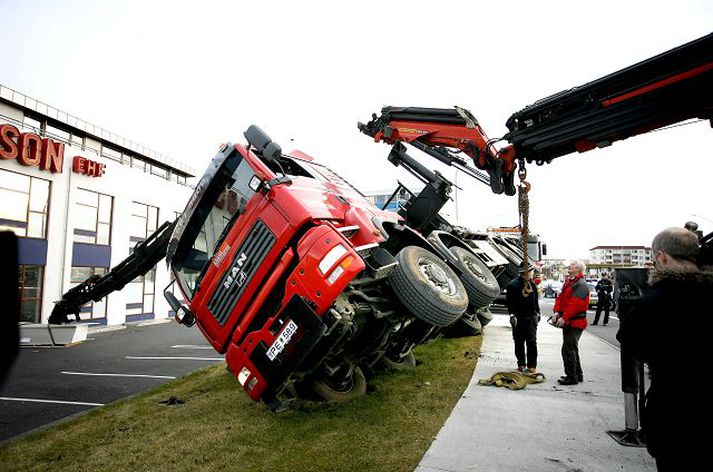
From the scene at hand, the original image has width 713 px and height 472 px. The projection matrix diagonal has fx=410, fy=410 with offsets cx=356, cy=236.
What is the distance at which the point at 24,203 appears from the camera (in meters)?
14.5

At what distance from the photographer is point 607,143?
4.09m

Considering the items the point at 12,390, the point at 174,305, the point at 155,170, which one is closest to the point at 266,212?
the point at 174,305

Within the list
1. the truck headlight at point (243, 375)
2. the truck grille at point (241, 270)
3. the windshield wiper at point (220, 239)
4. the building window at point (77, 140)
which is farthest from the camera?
the building window at point (77, 140)

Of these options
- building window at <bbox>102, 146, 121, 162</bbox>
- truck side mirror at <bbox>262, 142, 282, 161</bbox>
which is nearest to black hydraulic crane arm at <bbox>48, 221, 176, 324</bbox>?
truck side mirror at <bbox>262, 142, 282, 161</bbox>

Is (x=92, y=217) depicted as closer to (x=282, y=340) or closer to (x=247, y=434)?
(x=247, y=434)

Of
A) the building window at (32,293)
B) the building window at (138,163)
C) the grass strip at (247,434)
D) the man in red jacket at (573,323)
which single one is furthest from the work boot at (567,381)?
the building window at (138,163)

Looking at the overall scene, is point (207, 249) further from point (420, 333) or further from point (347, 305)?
point (420, 333)

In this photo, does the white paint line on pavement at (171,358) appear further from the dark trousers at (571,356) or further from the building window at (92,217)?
the building window at (92,217)

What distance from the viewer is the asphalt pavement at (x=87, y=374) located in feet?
18.5

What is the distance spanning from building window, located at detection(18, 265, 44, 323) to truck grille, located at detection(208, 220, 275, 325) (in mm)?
14683

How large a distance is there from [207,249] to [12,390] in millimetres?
5142

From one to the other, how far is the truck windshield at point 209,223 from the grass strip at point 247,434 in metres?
1.52

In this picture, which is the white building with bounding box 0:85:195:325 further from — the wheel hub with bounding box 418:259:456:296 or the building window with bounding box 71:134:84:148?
the wheel hub with bounding box 418:259:456:296

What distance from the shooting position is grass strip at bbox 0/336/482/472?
3.56 meters
